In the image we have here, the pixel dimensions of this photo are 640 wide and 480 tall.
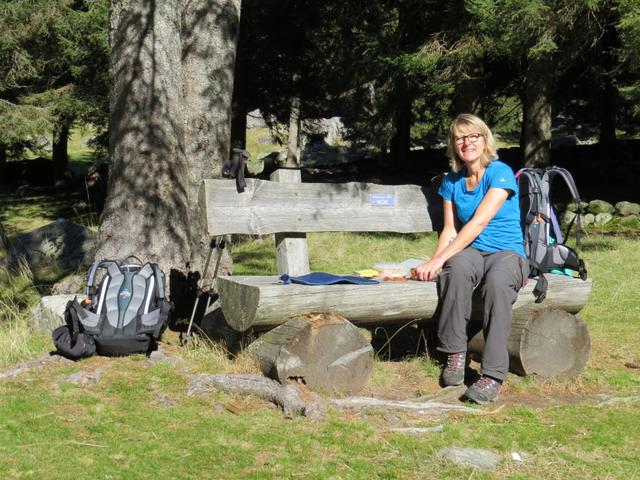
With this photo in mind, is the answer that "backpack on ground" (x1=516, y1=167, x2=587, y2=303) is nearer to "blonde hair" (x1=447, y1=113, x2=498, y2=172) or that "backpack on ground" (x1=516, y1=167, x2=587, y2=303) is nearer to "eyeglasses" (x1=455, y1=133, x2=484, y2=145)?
"blonde hair" (x1=447, y1=113, x2=498, y2=172)

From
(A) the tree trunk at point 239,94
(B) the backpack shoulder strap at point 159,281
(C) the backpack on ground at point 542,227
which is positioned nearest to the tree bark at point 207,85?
(B) the backpack shoulder strap at point 159,281

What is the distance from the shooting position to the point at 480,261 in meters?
5.43

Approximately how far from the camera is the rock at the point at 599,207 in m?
16.3

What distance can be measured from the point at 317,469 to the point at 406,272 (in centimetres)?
222

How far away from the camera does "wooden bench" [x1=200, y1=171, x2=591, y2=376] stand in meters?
5.11

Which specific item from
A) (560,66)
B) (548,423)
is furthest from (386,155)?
(548,423)

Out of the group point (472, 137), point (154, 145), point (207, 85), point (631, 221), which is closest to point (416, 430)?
point (472, 137)

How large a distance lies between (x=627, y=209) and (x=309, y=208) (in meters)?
11.9

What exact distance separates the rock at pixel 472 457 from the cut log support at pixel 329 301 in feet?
4.43

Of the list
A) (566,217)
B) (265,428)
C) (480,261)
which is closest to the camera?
(265,428)

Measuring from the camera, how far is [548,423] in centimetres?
480

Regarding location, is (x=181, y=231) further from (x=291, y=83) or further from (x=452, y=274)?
(x=291, y=83)

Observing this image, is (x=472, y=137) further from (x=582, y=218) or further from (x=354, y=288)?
(x=582, y=218)

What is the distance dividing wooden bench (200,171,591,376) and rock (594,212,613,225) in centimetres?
1034
